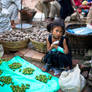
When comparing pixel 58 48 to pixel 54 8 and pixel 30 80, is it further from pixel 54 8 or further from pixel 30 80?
pixel 54 8

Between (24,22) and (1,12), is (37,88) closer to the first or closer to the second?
(1,12)

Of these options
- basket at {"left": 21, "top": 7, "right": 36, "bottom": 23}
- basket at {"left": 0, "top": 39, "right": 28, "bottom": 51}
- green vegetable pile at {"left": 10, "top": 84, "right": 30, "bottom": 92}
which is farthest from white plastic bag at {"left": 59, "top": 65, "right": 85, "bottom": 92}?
basket at {"left": 21, "top": 7, "right": 36, "bottom": 23}

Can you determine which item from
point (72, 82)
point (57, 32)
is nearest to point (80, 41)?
point (57, 32)

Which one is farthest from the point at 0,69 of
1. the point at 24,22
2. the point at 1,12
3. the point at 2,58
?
the point at 24,22

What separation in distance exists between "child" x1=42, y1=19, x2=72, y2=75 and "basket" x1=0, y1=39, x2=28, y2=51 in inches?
39.1

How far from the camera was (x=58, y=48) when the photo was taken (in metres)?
3.56

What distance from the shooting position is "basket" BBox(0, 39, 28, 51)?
438cm

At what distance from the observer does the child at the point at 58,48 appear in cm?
344

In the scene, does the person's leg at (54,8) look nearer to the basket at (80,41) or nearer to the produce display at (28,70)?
the basket at (80,41)

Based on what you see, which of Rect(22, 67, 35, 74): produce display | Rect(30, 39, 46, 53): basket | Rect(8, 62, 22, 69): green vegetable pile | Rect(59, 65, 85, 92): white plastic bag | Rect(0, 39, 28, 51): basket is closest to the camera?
Rect(59, 65, 85, 92): white plastic bag

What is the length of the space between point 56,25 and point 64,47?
1.60 feet

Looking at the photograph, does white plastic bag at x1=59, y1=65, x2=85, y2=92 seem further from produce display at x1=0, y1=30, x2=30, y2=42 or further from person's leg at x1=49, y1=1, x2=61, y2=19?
person's leg at x1=49, y1=1, x2=61, y2=19

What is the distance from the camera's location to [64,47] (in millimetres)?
3574

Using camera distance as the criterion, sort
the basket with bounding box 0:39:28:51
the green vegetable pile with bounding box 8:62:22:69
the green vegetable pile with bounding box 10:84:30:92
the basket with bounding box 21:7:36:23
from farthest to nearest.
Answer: the basket with bounding box 21:7:36:23 < the basket with bounding box 0:39:28:51 < the green vegetable pile with bounding box 8:62:22:69 < the green vegetable pile with bounding box 10:84:30:92
